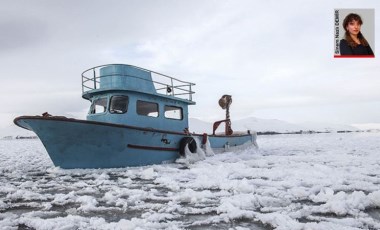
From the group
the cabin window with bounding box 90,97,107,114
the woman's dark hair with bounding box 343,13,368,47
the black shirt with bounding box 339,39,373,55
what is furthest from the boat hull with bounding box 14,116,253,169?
the woman's dark hair with bounding box 343,13,368,47

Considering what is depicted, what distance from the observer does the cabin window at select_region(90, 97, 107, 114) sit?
1049 cm

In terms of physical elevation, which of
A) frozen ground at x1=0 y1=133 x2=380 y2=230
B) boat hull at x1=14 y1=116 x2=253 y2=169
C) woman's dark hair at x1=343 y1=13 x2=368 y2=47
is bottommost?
frozen ground at x1=0 y1=133 x2=380 y2=230

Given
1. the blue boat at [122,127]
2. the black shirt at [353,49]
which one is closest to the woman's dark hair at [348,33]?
the black shirt at [353,49]

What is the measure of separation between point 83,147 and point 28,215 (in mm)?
4584

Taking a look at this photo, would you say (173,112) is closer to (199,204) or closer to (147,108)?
(147,108)

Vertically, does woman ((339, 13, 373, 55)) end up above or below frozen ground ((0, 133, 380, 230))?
above

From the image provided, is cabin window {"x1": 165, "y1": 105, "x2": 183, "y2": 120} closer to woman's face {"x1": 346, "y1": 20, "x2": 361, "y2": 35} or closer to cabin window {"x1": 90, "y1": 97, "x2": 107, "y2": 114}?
cabin window {"x1": 90, "y1": 97, "x2": 107, "y2": 114}

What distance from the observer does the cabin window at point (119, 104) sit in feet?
33.4

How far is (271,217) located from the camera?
3859mm

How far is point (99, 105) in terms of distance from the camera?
1076cm

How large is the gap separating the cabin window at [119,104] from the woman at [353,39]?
6939 millimetres

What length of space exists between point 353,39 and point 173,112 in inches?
266

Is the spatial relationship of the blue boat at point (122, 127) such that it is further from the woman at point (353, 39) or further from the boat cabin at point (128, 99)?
the woman at point (353, 39)

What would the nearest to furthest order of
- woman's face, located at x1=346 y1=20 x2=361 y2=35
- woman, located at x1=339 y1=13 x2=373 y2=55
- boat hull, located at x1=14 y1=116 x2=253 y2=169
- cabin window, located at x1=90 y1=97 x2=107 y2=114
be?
boat hull, located at x1=14 y1=116 x2=253 y2=169 → woman, located at x1=339 y1=13 x2=373 y2=55 → woman's face, located at x1=346 y1=20 x2=361 y2=35 → cabin window, located at x1=90 y1=97 x2=107 y2=114
